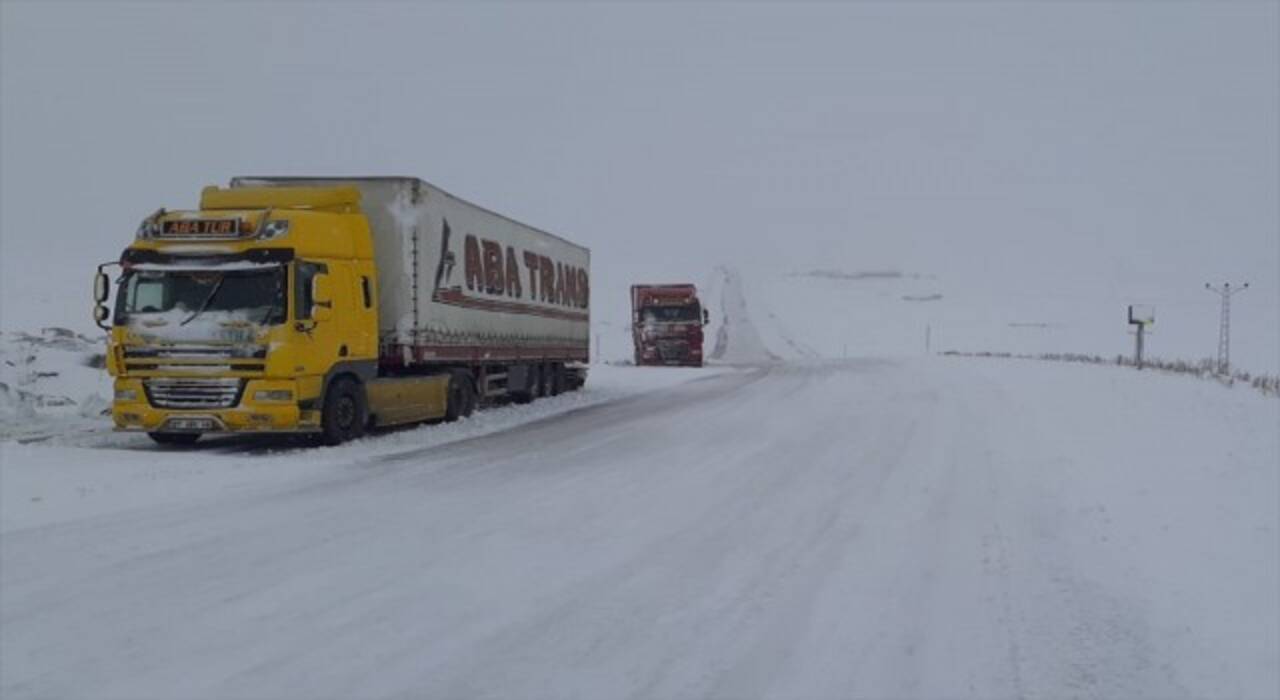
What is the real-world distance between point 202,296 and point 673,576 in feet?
30.8

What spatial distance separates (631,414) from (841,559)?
454 inches

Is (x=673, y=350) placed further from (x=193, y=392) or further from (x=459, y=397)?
(x=193, y=392)

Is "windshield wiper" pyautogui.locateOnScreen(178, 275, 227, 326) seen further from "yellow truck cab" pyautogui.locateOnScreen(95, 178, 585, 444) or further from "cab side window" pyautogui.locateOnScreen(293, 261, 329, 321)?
"cab side window" pyautogui.locateOnScreen(293, 261, 329, 321)

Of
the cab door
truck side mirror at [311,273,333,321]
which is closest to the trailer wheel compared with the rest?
the cab door

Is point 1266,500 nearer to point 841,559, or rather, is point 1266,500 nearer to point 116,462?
point 841,559

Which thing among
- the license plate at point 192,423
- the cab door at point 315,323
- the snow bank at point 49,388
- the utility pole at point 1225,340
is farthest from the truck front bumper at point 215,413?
the utility pole at point 1225,340

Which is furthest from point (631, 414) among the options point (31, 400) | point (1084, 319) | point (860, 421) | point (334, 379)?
point (1084, 319)

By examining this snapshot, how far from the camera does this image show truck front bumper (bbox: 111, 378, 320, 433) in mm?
13375

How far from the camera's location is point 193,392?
1345cm

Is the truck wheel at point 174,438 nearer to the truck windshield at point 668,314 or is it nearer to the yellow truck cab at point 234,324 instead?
the yellow truck cab at point 234,324

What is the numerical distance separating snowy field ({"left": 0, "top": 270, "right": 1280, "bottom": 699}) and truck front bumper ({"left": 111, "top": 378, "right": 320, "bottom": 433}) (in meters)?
0.41

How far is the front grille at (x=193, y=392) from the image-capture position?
527 inches

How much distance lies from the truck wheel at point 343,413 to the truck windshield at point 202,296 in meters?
1.43

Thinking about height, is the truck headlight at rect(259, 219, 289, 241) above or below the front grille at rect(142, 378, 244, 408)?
above
